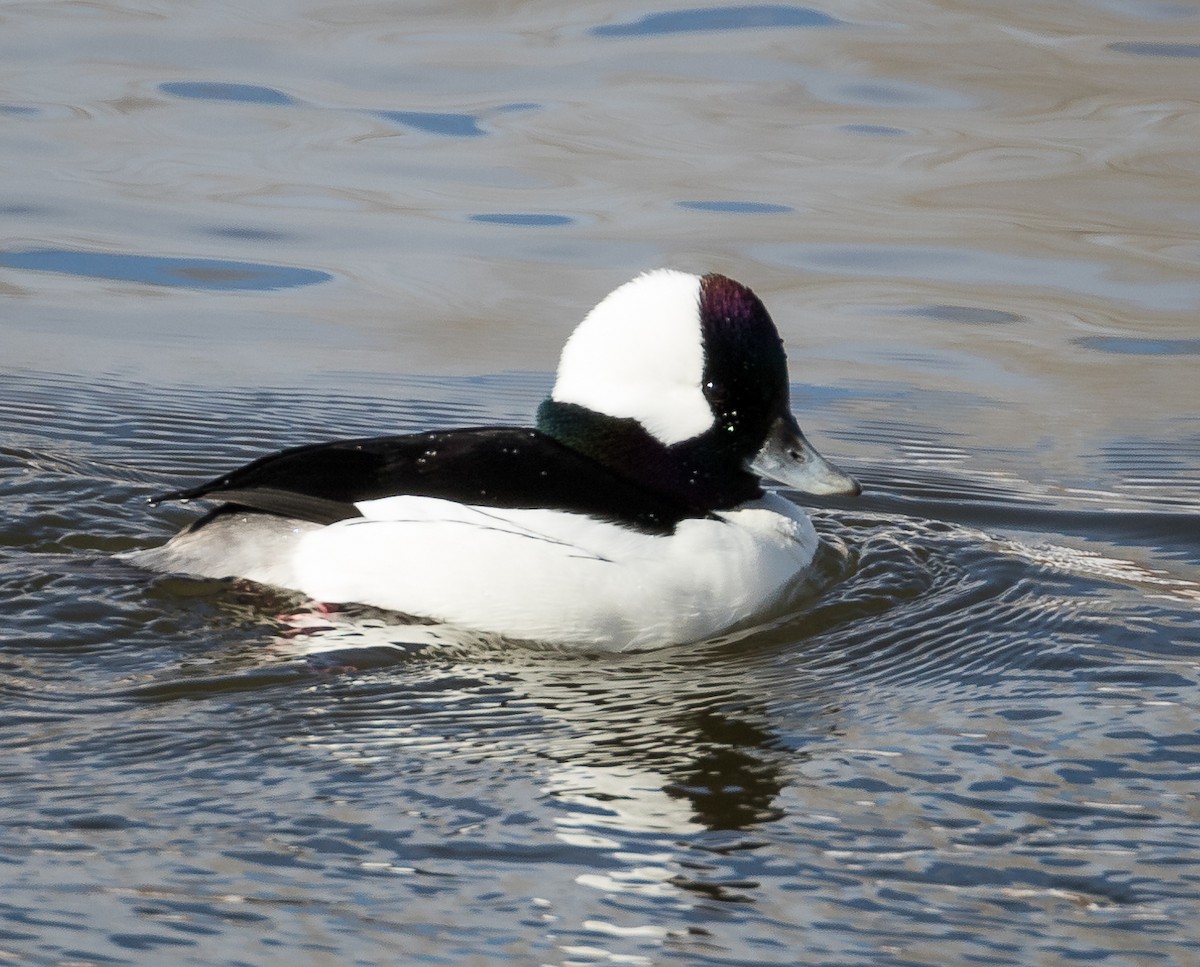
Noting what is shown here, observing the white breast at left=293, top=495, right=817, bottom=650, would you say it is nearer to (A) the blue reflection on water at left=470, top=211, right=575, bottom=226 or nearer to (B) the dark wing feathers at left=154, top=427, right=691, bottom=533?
(B) the dark wing feathers at left=154, top=427, right=691, bottom=533

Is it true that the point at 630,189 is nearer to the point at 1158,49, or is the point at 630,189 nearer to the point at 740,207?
the point at 740,207

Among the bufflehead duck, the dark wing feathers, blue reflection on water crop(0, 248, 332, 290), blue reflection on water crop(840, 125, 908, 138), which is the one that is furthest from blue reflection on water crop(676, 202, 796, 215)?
the dark wing feathers

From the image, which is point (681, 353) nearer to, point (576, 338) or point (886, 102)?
point (576, 338)

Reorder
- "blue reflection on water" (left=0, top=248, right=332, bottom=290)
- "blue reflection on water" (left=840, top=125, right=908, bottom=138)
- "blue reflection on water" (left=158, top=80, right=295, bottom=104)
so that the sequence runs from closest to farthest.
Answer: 1. "blue reflection on water" (left=0, top=248, right=332, bottom=290)
2. "blue reflection on water" (left=840, top=125, right=908, bottom=138)
3. "blue reflection on water" (left=158, top=80, right=295, bottom=104)

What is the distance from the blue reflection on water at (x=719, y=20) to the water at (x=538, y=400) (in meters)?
0.04

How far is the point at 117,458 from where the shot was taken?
6.98 m

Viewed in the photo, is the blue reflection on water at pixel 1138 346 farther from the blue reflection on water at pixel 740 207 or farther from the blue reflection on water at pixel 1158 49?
the blue reflection on water at pixel 1158 49

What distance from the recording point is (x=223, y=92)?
39.0 ft

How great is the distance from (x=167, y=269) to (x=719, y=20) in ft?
16.7

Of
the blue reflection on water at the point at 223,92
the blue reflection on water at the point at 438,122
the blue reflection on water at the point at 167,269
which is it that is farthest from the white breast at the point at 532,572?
the blue reflection on water at the point at 223,92

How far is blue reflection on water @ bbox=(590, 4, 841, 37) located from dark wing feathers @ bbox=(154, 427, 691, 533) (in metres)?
8.20

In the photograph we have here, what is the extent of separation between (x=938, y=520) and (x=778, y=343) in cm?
143

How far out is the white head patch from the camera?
5.48 meters

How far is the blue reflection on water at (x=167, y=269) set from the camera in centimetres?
945
